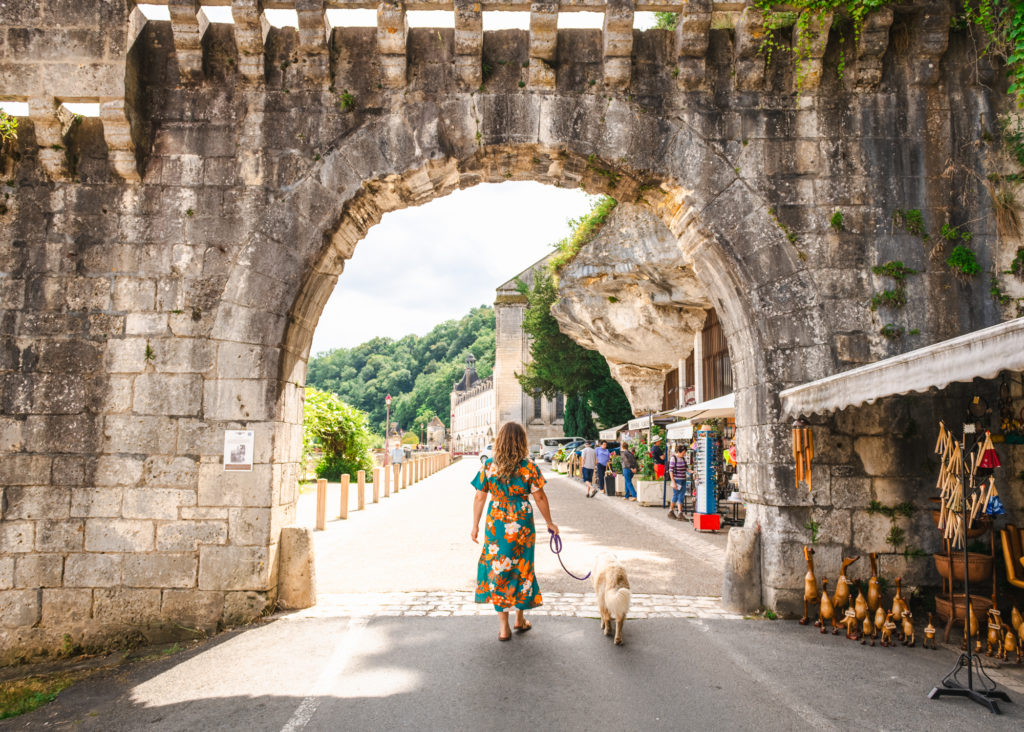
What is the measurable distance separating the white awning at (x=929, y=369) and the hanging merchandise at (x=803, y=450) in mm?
239

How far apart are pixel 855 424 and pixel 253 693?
5.22 meters

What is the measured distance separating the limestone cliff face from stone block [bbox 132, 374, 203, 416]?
10500 millimetres

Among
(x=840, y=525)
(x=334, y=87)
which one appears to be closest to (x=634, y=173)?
(x=334, y=87)

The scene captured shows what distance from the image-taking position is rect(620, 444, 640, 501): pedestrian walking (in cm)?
1712

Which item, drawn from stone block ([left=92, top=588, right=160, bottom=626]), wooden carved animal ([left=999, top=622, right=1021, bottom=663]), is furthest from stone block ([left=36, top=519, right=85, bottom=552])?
wooden carved animal ([left=999, top=622, right=1021, bottom=663])

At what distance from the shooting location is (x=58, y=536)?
5.39m

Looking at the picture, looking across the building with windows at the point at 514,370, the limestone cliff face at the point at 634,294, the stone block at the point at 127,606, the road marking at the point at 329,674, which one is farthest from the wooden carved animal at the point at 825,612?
the building with windows at the point at 514,370

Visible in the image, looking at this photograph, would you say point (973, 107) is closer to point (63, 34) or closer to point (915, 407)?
point (915, 407)

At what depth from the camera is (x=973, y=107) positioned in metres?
5.88

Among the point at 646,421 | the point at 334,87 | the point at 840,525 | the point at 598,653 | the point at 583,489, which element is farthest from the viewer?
the point at 583,489

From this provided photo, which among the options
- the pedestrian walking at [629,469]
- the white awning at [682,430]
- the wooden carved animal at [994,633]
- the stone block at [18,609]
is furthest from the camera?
the pedestrian walking at [629,469]

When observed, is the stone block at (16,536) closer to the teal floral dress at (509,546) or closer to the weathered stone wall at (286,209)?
the weathered stone wall at (286,209)

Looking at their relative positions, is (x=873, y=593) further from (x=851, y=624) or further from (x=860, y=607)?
(x=851, y=624)

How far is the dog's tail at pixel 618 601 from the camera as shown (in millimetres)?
4703
